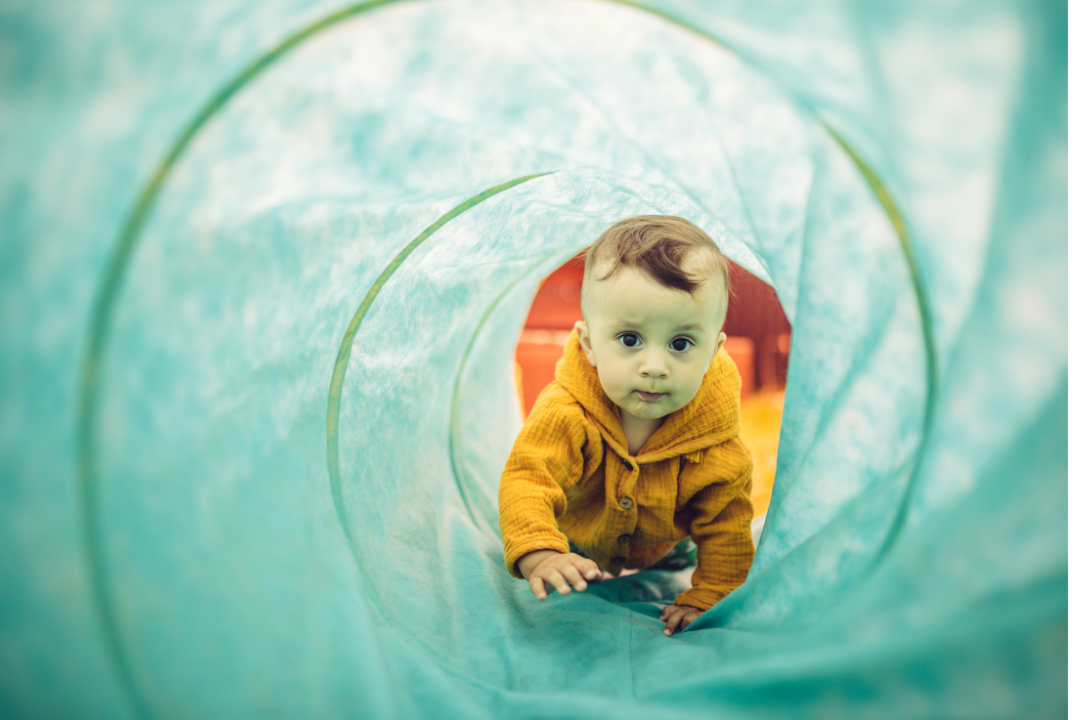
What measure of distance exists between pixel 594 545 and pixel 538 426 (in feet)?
0.99

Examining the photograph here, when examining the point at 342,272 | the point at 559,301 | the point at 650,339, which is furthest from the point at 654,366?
the point at 559,301

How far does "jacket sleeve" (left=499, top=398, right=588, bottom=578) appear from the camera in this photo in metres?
1.10

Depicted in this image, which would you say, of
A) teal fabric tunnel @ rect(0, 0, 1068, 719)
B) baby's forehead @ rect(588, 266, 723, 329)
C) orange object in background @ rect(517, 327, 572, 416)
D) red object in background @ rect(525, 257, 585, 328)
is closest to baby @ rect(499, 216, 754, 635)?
baby's forehead @ rect(588, 266, 723, 329)

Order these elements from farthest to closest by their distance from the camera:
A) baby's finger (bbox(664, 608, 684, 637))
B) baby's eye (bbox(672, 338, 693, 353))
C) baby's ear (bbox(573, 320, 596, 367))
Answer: baby's ear (bbox(573, 320, 596, 367))
baby's eye (bbox(672, 338, 693, 353))
baby's finger (bbox(664, 608, 684, 637))

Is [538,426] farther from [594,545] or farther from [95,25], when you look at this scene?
[95,25]

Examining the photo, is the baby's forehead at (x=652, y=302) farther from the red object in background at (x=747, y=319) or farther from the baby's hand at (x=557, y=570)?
the red object in background at (x=747, y=319)

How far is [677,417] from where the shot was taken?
131 centimetres

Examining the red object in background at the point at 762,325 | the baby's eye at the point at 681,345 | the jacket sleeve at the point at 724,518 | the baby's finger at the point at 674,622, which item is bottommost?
the baby's finger at the point at 674,622

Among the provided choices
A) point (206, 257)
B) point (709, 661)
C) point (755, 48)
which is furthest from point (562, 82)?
point (709, 661)

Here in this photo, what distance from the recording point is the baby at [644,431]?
1171 mm

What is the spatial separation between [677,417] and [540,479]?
296 mm

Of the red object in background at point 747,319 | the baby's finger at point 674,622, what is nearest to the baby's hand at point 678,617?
the baby's finger at point 674,622

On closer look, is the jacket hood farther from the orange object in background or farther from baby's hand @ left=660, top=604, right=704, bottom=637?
the orange object in background

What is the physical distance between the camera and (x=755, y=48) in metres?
0.75
